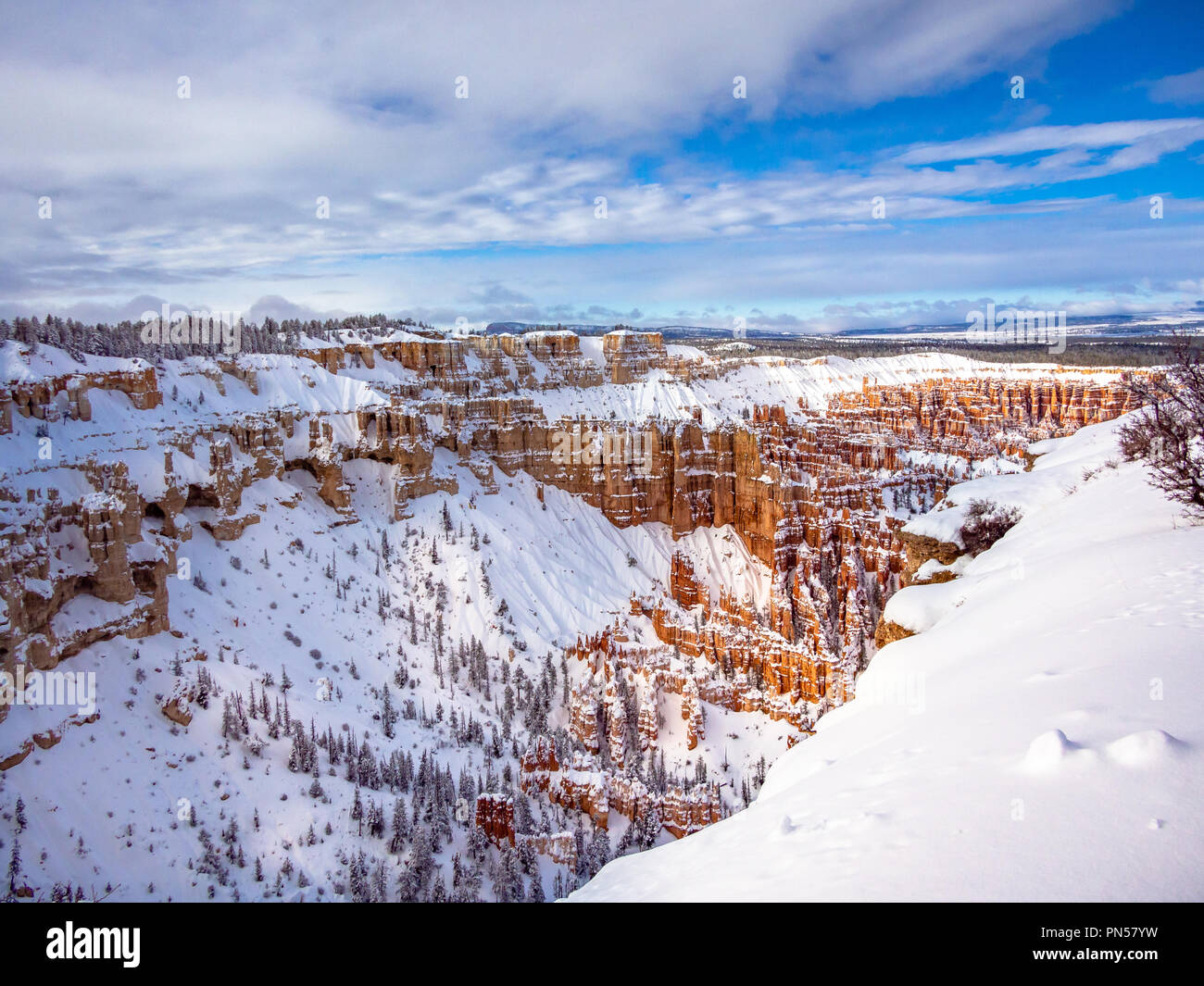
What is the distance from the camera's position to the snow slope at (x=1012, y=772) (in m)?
4.76

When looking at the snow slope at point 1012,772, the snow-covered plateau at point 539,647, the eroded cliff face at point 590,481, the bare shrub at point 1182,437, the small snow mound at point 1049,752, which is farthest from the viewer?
the eroded cliff face at point 590,481

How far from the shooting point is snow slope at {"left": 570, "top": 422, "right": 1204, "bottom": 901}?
4.76 meters

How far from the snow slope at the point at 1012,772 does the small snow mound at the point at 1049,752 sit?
1cm

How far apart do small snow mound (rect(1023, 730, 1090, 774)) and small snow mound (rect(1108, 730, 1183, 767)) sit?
233mm

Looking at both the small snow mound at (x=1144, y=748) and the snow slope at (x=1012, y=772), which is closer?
the snow slope at (x=1012, y=772)

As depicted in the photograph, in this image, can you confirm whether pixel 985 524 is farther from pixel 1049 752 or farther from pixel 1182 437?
pixel 1049 752

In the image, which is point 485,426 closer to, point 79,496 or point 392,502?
point 392,502

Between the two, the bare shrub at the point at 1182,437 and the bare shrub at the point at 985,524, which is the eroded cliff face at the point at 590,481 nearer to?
the bare shrub at the point at 985,524

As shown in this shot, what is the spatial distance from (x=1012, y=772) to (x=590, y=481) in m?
60.8

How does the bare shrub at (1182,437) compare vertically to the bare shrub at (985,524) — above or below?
above

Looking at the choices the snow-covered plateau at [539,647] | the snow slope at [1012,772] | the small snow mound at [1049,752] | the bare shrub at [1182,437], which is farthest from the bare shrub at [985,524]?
the small snow mound at [1049,752]

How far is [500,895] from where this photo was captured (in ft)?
72.6

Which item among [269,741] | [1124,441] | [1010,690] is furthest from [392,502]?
[1010,690]

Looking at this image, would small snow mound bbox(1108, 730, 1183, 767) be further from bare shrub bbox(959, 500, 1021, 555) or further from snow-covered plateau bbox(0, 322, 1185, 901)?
bare shrub bbox(959, 500, 1021, 555)
